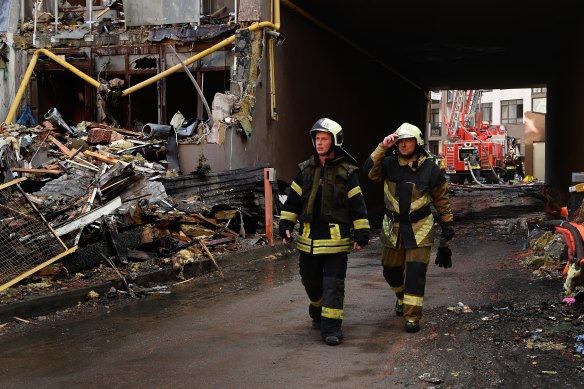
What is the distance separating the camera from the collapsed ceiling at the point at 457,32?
52.9ft

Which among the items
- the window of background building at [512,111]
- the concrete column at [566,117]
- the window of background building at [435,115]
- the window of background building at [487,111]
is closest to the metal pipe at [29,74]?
the concrete column at [566,117]

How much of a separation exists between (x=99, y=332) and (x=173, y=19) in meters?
9.90

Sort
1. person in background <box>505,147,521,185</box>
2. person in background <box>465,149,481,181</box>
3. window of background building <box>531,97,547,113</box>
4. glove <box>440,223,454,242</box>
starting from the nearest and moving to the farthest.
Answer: glove <box>440,223,454,242</box>
person in background <box>465,149,481,181</box>
person in background <box>505,147,521,185</box>
window of background building <box>531,97,547,113</box>

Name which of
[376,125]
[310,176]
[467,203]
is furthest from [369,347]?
[467,203]

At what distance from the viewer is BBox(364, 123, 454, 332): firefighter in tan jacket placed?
5629 mm

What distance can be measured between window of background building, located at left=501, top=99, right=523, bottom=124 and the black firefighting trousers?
63264 millimetres

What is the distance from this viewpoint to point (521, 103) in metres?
64.1

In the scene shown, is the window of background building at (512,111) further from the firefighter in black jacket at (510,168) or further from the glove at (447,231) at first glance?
the glove at (447,231)

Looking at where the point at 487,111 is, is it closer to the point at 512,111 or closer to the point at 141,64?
the point at 512,111

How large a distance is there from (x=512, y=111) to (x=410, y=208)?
63.5 m

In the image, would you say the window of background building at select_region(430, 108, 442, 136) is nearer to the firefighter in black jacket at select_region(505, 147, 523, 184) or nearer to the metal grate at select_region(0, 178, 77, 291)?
the firefighter in black jacket at select_region(505, 147, 523, 184)

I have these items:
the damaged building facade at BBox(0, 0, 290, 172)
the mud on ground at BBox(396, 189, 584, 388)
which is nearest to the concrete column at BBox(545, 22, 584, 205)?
the damaged building facade at BBox(0, 0, 290, 172)

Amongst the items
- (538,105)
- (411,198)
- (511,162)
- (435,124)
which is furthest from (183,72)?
(538,105)

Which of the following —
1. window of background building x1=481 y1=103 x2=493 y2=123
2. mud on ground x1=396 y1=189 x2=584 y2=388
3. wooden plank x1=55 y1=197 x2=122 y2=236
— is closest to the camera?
mud on ground x1=396 y1=189 x2=584 y2=388
